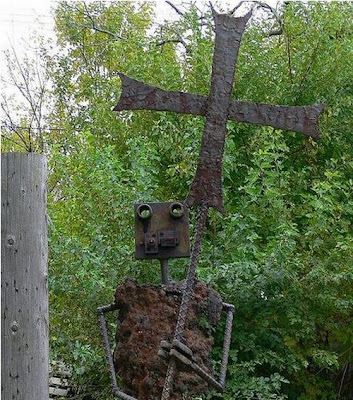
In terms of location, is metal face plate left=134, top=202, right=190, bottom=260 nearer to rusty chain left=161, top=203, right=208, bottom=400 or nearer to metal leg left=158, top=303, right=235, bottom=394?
rusty chain left=161, top=203, right=208, bottom=400

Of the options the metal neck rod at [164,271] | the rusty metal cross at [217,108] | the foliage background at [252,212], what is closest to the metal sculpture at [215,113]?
the rusty metal cross at [217,108]

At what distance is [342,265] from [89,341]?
121cm

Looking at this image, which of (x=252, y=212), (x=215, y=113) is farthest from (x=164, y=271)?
(x=252, y=212)

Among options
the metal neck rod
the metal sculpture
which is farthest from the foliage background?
the metal sculpture

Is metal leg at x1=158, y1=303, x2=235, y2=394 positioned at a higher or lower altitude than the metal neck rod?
lower

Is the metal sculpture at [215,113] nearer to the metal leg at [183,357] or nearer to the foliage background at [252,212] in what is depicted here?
the metal leg at [183,357]

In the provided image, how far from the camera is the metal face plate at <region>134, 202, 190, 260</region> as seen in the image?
2.04 meters

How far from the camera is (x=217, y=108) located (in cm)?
199

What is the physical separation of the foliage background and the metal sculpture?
1278mm

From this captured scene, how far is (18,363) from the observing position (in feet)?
6.04

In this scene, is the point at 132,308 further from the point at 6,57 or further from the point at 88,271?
the point at 6,57

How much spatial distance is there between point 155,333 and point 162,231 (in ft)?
0.93

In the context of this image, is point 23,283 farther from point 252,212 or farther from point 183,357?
point 252,212

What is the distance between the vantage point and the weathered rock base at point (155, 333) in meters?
1.88
